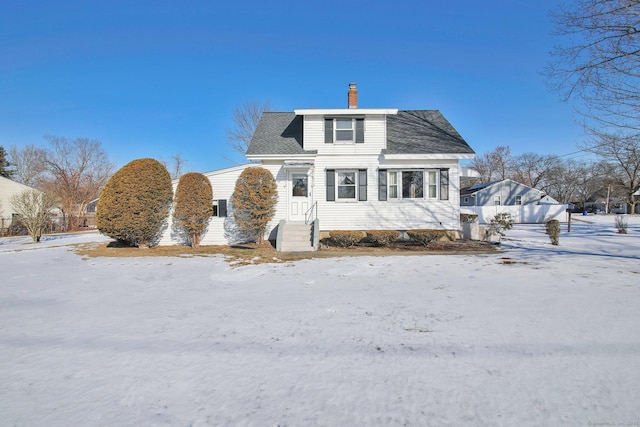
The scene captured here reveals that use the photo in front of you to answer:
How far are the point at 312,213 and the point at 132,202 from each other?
747 cm

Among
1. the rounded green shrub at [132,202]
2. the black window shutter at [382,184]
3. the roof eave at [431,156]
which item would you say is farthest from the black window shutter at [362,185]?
the rounded green shrub at [132,202]

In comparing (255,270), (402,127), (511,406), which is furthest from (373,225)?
(511,406)

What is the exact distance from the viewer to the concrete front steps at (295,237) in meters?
12.1

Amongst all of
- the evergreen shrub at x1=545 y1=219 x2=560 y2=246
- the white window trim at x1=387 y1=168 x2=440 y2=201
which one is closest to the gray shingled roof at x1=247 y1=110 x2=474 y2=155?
the white window trim at x1=387 y1=168 x2=440 y2=201

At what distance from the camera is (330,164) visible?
1420 cm

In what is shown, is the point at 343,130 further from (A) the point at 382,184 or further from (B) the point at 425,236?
(B) the point at 425,236

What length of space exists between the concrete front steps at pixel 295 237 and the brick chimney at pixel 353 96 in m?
7.32

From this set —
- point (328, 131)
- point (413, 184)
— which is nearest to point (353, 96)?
point (328, 131)

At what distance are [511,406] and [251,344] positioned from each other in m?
2.76

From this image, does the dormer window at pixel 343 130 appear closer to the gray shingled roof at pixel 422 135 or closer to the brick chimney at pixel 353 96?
the gray shingled roof at pixel 422 135

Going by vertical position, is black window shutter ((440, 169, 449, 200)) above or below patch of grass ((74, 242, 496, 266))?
above

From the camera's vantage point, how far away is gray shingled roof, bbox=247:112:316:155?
14.2 m

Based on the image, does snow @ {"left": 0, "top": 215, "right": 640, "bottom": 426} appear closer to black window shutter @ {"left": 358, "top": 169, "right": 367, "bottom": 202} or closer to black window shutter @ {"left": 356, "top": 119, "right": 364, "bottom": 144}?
black window shutter @ {"left": 358, "top": 169, "right": 367, "bottom": 202}

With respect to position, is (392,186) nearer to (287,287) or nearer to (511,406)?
(287,287)
